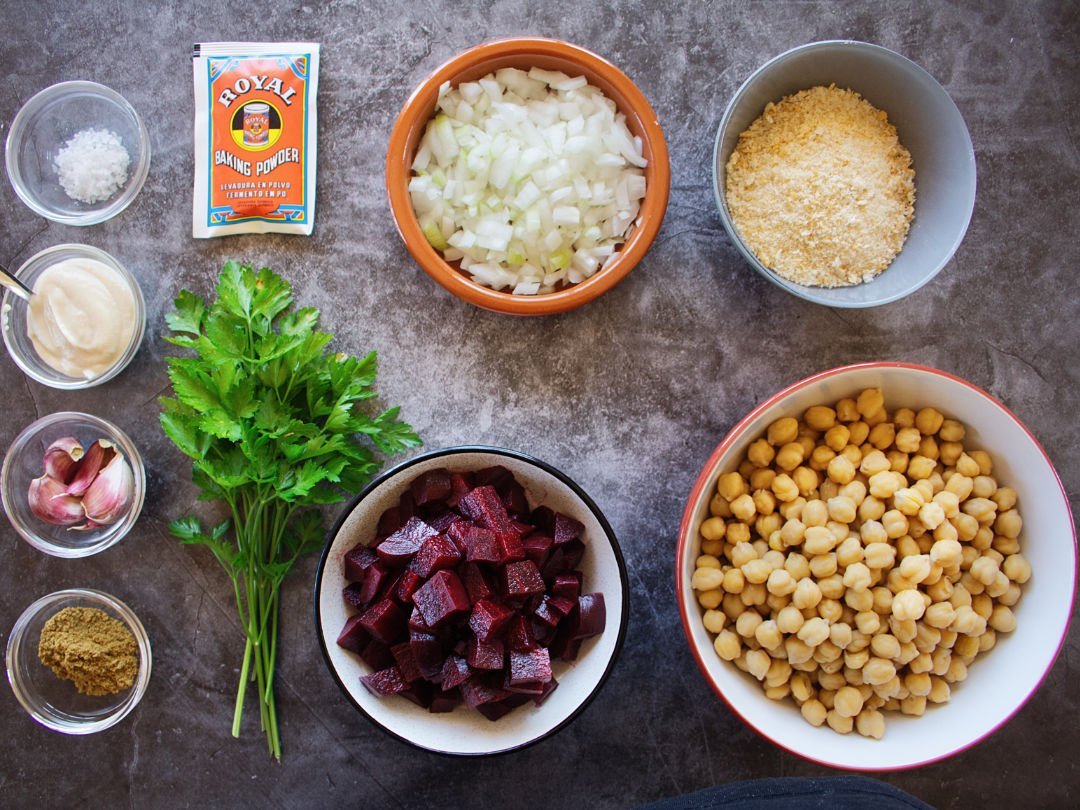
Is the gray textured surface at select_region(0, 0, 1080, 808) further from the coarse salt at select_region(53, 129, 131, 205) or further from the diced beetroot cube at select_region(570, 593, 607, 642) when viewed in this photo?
the diced beetroot cube at select_region(570, 593, 607, 642)

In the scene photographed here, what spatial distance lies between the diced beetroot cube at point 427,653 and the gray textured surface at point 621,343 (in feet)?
1.45

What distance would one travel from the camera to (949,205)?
175 centimetres

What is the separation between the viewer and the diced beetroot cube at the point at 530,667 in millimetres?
1522

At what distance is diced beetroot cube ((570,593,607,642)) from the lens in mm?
1606

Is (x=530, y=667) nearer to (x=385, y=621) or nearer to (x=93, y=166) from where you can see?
(x=385, y=621)

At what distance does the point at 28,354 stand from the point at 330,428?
0.78 meters

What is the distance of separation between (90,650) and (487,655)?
946 mm

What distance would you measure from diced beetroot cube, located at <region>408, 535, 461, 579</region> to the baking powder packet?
790 mm

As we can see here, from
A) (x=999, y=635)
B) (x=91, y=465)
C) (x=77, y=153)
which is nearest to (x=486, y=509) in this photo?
(x=91, y=465)

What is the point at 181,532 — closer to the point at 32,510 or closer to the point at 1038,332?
the point at 32,510

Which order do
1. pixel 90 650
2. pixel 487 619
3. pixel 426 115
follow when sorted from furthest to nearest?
1. pixel 90 650
2. pixel 426 115
3. pixel 487 619

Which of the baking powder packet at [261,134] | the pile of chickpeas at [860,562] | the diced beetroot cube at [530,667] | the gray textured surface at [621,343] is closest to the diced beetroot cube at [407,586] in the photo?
the diced beetroot cube at [530,667]

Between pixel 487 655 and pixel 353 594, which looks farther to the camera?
pixel 353 594

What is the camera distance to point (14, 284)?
178 centimetres
